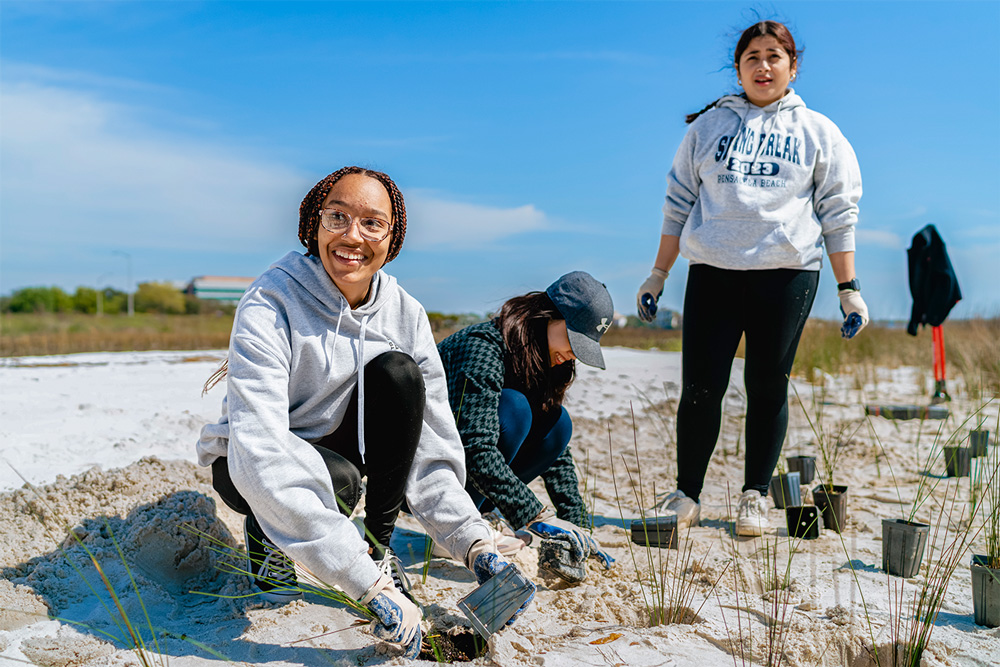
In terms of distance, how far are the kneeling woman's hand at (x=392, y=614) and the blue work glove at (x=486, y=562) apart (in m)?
0.21

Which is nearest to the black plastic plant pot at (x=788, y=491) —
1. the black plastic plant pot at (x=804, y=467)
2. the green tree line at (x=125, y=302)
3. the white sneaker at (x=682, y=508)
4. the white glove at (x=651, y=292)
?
the black plastic plant pot at (x=804, y=467)

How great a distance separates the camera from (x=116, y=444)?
3186 millimetres

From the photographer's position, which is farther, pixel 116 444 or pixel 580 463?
pixel 580 463

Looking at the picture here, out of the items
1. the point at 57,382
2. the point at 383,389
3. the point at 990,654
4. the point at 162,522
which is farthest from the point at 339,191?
the point at 57,382

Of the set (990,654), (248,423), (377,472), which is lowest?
(990,654)

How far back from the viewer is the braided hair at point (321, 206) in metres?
1.87

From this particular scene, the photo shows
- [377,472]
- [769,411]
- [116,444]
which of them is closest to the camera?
[377,472]

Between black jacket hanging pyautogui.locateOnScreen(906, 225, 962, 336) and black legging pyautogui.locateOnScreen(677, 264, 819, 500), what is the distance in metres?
4.94

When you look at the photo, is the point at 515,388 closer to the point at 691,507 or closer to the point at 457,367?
the point at 457,367

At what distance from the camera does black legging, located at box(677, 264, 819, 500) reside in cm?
260

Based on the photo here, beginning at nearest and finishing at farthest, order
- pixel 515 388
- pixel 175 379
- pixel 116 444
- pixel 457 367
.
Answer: pixel 457 367 < pixel 515 388 < pixel 116 444 < pixel 175 379

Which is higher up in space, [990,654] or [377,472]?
Result: [377,472]

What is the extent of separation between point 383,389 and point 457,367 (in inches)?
15.2

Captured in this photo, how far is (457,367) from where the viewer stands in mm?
2258
